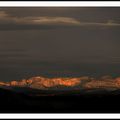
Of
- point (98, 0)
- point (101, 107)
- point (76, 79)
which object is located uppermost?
point (98, 0)

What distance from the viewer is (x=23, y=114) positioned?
7.29 metres

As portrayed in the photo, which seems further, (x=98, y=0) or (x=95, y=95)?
(x=95, y=95)

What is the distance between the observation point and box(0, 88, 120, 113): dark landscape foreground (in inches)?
303

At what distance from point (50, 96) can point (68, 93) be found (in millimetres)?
463

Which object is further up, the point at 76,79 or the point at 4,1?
the point at 4,1

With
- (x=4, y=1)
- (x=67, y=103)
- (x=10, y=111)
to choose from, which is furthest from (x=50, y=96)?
(x=4, y=1)

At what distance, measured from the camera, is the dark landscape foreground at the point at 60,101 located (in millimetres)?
7684

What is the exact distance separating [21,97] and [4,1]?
2058 millimetres

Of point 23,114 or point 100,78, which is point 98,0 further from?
point 23,114

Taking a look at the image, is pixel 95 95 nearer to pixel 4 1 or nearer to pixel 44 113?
pixel 44 113

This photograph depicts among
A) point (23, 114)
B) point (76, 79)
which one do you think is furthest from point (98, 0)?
point (23, 114)

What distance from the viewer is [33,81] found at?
775 centimetres

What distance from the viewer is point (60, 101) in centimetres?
781

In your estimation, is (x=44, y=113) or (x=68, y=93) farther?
(x=68, y=93)
